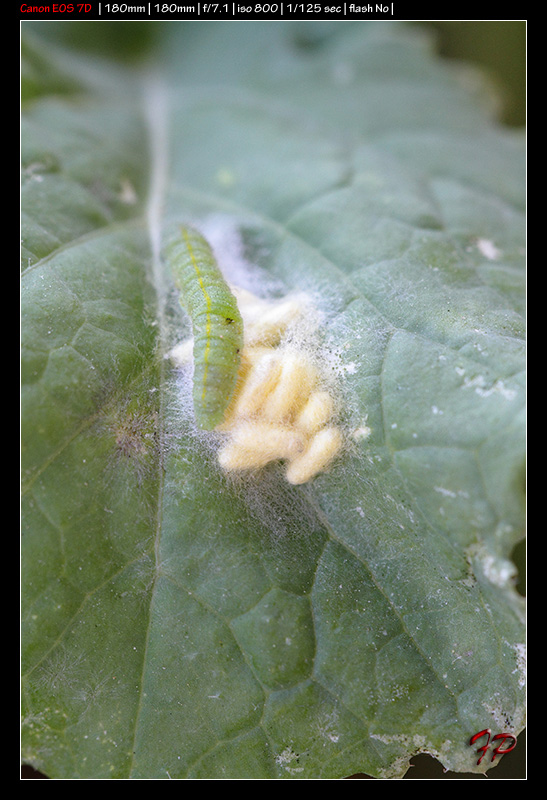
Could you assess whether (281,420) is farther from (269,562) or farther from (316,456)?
(269,562)

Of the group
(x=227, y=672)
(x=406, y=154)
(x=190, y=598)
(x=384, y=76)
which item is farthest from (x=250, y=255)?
Result: (x=384, y=76)

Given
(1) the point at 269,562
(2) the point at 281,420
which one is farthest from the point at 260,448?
(1) the point at 269,562

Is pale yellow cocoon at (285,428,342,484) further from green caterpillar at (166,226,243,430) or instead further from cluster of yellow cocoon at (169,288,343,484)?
green caterpillar at (166,226,243,430)

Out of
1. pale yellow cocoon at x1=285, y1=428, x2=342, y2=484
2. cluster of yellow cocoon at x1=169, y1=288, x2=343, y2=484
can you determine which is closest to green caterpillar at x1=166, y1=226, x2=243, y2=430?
cluster of yellow cocoon at x1=169, y1=288, x2=343, y2=484

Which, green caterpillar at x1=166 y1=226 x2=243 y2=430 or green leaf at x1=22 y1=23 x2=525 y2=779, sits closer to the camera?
green leaf at x1=22 y1=23 x2=525 y2=779

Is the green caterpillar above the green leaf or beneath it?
above
